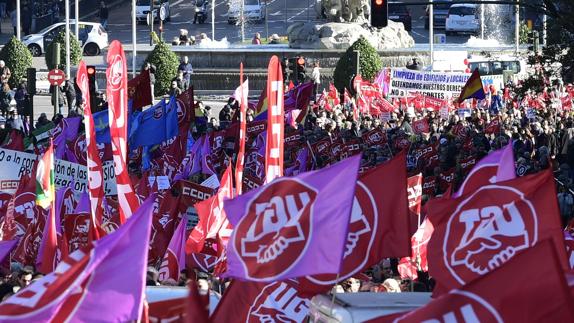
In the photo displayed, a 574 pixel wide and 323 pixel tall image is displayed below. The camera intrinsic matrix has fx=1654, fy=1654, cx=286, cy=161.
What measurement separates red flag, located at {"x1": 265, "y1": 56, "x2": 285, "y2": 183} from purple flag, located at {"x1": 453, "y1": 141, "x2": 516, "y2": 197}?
302 cm

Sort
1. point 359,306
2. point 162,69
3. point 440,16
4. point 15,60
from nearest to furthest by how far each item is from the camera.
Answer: point 359,306 → point 162,69 → point 15,60 → point 440,16

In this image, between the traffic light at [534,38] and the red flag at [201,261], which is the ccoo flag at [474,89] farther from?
the red flag at [201,261]

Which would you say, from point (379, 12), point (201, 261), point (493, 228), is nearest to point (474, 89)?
point (379, 12)

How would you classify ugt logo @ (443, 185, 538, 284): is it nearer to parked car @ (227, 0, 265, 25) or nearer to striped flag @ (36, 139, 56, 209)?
striped flag @ (36, 139, 56, 209)

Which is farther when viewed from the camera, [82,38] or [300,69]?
[82,38]

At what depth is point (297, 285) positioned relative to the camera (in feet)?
34.1

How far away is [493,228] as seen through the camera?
9242 millimetres

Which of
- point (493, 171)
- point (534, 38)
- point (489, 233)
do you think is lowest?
point (489, 233)

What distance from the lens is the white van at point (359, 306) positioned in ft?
28.8

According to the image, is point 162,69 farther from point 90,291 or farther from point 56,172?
point 90,291

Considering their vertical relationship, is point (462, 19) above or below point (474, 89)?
above

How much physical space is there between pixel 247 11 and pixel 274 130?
5054 cm

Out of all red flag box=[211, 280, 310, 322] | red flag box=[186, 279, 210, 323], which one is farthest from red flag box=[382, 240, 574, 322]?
red flag box=[211, 280, 310, 322]

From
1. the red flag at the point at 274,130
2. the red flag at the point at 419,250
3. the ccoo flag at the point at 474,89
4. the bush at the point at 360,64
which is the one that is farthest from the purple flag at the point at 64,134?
the bush at the point at 360,64
